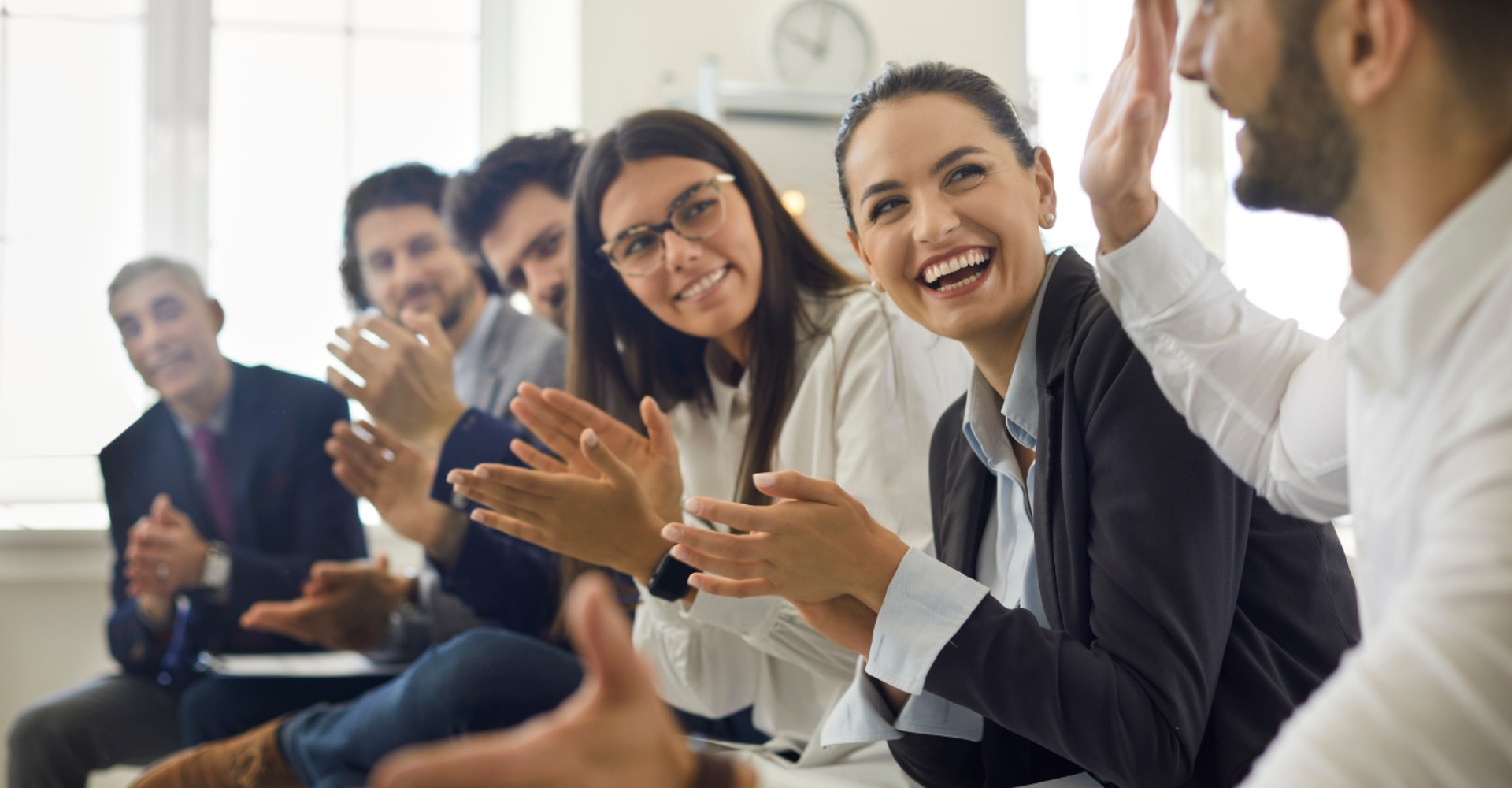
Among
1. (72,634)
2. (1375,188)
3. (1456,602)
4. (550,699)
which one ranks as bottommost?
(72,634)

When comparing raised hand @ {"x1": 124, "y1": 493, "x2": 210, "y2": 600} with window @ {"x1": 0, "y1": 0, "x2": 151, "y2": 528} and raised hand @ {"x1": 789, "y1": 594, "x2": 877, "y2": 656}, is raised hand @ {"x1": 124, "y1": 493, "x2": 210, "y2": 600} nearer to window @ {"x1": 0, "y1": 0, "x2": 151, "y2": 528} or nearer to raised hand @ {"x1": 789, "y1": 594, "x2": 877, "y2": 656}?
window @ {"x1": 0, "y1": 0, "x2": 151, "y2": 528}

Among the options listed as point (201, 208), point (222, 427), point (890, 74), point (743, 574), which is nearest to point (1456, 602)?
point (743, 574)

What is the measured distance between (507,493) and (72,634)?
122 centimetres

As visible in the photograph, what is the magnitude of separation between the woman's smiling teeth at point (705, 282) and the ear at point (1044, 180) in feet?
1.48

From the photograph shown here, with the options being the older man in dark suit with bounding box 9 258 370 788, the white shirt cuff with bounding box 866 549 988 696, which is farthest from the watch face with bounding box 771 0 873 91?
the white shirt cuff with bounding box 866 549 988 696

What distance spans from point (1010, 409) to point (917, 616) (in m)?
0.21

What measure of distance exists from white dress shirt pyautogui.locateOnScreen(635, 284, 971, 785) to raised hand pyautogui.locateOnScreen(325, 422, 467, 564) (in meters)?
0.37

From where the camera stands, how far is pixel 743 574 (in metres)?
0.75

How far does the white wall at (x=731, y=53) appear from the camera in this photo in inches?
97.3

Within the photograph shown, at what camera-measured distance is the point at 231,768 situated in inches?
52.8

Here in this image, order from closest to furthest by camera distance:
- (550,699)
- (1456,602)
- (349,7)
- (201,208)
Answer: (1456,602) → (550,699) → (201,208) → (349,7)

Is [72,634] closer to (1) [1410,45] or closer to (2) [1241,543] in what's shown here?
(2) [1241,543]

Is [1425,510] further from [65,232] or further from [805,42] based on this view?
[805,42]

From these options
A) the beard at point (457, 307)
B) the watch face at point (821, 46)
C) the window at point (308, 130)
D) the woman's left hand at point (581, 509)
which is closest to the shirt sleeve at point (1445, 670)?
the woman's left hand at point (581, 509)
